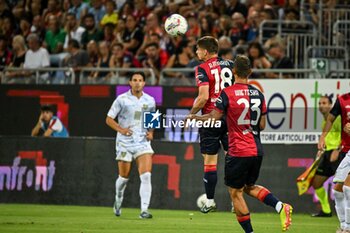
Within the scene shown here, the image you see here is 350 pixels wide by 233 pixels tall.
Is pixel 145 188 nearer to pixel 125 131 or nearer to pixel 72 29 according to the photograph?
pixel 125 131

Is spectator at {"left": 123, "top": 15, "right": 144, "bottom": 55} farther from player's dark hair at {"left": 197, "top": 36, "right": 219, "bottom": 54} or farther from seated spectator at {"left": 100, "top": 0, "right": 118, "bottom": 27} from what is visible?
player's dark hair at {"left": 197, "top": 36, "right": 219, "bottom": 54}

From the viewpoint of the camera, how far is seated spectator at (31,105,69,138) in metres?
21.7

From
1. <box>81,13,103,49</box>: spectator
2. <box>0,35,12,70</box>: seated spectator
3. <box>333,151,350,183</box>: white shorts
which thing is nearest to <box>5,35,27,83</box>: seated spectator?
<box>0,35,12,70</box>: seated spectator

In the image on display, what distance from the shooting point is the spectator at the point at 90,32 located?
25.1 m

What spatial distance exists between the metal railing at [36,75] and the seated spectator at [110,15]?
9.50ft

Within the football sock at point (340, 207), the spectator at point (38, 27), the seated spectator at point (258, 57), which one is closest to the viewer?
the football sock at point (340, 207)

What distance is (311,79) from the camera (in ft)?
66.4

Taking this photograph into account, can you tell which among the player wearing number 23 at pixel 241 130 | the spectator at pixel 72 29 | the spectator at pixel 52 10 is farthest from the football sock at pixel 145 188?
→ the spectator at pixel 52 10

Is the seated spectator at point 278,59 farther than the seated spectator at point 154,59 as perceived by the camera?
No

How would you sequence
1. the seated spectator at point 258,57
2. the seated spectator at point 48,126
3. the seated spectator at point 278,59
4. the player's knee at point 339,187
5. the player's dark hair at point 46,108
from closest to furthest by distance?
the player's knee at point 339,187, the seated spectator at point 278,59, the seated spectator at point 258,57, the seated spectator at point 48,126, the player's dark hair at point 46,108

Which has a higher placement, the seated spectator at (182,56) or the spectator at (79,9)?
the spectator at (79,9)

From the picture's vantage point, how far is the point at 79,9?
88.3ft

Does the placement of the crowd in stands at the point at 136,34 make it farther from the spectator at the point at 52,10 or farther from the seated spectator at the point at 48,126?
the seated spectator at the point at 48,126

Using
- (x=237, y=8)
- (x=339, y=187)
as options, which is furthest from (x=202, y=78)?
(x=237, y=8)
